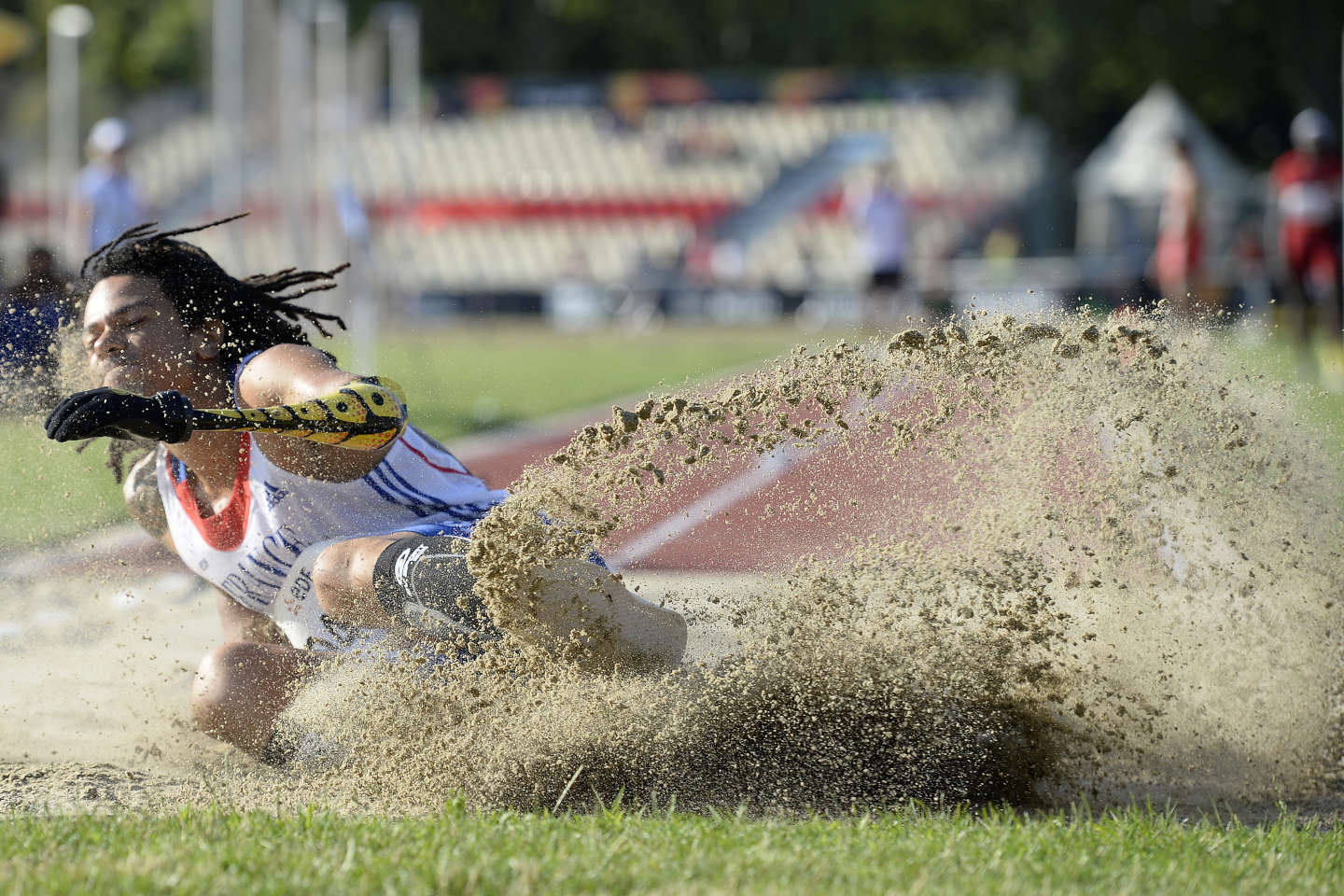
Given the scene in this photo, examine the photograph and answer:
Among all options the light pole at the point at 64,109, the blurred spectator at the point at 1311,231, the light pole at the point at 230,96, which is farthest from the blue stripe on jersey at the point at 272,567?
the light pole at the point at 64,109

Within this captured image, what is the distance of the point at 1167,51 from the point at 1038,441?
3915 centimetres

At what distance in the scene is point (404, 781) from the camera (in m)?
3.47

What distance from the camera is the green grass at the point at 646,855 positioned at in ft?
8.31

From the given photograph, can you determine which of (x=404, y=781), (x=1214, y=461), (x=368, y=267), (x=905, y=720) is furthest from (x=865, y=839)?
(x=368, y=267)

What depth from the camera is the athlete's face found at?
3.74 m

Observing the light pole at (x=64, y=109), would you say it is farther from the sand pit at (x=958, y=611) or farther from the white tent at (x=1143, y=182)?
the sand pit at (x=958, y=611)

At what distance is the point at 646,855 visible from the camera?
8.95 feet

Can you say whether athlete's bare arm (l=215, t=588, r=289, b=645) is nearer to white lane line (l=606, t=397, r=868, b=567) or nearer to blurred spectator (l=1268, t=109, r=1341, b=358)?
white lane line (l=606, t=397, r=868, b=567)

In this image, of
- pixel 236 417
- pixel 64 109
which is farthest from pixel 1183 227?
pixel 64 109

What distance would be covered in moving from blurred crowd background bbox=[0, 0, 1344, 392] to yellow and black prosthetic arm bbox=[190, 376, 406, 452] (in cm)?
913

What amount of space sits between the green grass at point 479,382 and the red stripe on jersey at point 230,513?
52 cm

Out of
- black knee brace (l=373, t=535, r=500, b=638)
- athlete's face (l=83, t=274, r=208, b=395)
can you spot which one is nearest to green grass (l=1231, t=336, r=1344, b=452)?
black knee brace (l=373, t=535, r=500, b=638)

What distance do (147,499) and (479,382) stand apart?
28.8 ft

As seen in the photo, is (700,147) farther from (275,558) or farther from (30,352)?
(275,558)
